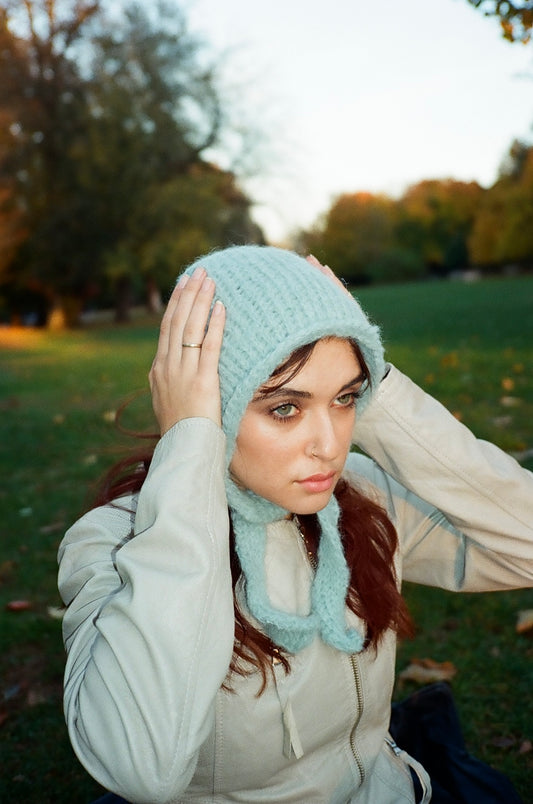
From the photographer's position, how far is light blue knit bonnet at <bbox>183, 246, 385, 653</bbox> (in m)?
2.00

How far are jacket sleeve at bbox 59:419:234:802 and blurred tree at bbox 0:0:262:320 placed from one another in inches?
→ 1206

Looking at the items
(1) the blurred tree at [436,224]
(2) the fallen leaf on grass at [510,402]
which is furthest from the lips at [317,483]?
Result: (1) the blurred tree at [436,224]

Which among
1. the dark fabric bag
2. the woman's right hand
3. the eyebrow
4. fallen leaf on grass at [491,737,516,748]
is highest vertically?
the woman's right hand

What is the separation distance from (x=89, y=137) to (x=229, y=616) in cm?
3303

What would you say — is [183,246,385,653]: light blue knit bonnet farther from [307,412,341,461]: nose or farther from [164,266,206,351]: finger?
[307,412,341,461]: nose

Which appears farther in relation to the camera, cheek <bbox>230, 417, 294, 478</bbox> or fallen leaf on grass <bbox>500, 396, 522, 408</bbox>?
fallen leaf on grass <bbox>500, 396, 522, 408</bbox>

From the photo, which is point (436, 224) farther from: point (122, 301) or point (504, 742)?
point (504, 742)

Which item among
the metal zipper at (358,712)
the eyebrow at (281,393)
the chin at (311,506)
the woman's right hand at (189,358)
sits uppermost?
the woman's right hand at (189,358)

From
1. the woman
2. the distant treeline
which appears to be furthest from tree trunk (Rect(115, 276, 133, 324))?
the distant treeline

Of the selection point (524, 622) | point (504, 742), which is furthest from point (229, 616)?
point (524, 622)

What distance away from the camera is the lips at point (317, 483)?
2.07 m

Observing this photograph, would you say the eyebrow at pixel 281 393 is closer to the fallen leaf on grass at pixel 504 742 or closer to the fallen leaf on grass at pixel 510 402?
the fallen leaf on grass at pixel 504 742

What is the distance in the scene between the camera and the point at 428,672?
3.91m

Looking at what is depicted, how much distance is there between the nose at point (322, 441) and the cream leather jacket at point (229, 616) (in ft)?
0.89
